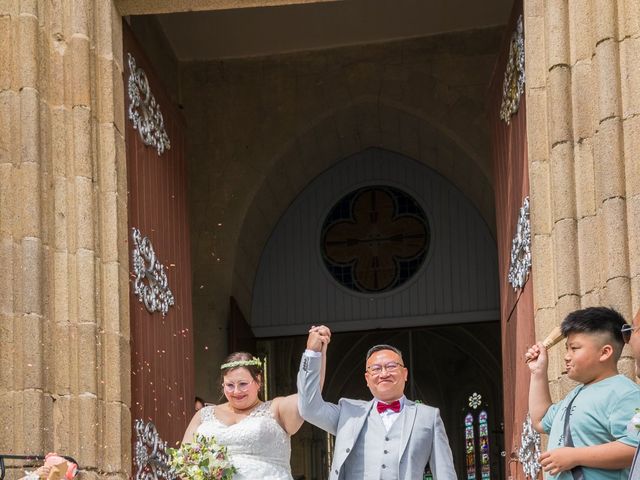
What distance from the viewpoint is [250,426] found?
25.9 feet

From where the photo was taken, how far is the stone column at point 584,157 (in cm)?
840

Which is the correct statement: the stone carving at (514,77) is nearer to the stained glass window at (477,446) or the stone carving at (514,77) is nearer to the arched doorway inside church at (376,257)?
the arched doorway inside church at (376,257)

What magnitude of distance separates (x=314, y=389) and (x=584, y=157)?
233cm

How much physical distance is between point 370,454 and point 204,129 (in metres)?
7.70

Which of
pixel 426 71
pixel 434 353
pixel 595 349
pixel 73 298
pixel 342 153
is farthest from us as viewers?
pixel 434 353

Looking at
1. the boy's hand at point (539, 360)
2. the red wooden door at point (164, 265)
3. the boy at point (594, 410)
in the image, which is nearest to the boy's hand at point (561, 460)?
the boy at point (594, 410)

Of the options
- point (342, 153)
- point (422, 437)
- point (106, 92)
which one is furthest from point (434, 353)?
point (422, 437)

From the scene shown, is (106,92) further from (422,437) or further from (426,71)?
(426,71)

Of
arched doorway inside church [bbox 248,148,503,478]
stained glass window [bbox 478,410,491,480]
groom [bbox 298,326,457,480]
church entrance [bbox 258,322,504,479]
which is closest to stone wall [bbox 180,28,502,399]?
arched doorway inside church [bbox 248,148,503,478]

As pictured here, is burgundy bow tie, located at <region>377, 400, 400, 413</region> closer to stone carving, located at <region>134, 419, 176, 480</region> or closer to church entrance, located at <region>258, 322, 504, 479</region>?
stone carving, located at <region>134, 419, 176, 480</region>

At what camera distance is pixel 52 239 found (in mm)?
9391

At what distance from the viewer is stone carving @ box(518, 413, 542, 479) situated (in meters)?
9.31

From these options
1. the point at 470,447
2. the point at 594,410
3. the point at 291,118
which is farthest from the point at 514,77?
the point at 470,447

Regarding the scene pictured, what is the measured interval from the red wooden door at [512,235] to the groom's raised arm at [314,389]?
218 cm
